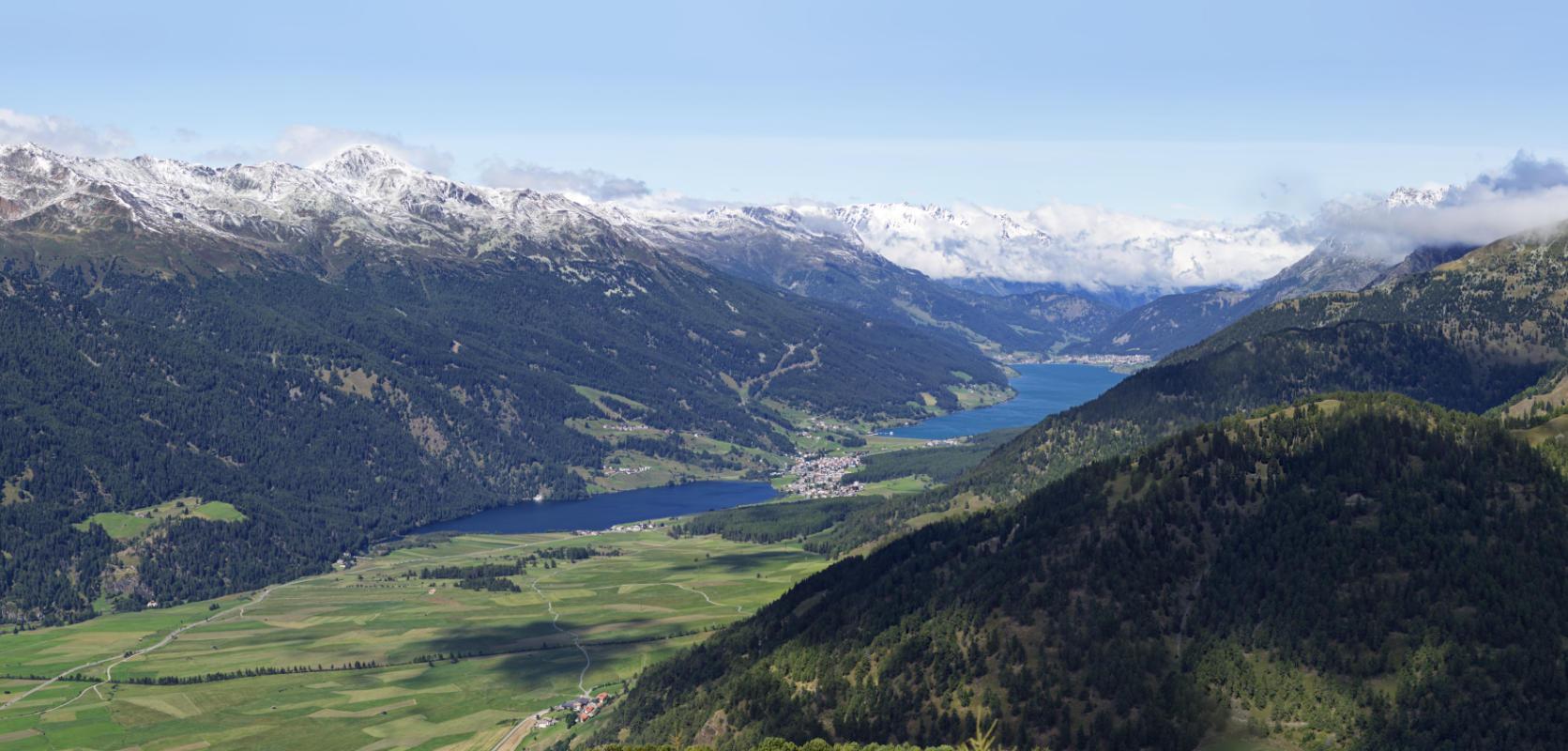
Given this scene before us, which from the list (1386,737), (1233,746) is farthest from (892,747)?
(1386,737)

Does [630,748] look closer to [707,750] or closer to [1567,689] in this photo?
[707,750]

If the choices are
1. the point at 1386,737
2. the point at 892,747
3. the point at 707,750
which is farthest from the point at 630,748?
the point at 1386,737

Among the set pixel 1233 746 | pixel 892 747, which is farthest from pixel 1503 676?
pixel 892 747

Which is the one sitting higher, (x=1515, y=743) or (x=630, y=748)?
(x=630, y=748)

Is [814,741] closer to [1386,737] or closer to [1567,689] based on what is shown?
[1386,737]

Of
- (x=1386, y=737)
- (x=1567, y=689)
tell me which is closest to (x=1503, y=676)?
(x=1567, y=689)

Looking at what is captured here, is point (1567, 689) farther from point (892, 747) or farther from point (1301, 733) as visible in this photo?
point (892, 747)
